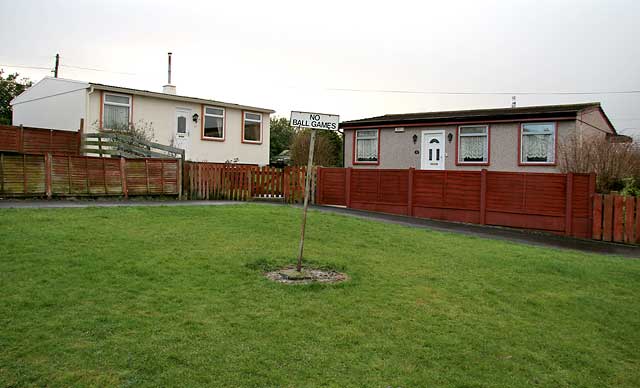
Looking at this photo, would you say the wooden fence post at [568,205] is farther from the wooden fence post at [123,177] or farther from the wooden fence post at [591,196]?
the wooden fence post at [123,177]

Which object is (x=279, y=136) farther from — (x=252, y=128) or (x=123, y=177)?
(x=123, y=177)

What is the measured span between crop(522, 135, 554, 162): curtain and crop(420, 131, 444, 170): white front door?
11.2 feet

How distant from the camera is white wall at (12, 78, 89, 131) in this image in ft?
74.8

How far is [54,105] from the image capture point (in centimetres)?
2472

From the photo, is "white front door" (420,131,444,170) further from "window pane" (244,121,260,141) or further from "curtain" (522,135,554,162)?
"window pane" (244,121,260,141)

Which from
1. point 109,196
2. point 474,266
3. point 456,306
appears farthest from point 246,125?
point 456,306

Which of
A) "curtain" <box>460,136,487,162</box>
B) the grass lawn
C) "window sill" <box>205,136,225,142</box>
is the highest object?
"window sill" <box>205,136,225,142</box>

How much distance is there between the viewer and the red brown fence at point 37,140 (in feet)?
63.1

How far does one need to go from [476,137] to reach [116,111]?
15405 millimetres

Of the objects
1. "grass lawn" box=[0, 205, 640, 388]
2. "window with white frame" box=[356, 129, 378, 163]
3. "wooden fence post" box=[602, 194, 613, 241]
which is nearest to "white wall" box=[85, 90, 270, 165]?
"window with white frame" box=[356, 129, 378, 163]

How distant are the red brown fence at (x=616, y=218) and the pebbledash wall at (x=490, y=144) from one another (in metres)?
5.26

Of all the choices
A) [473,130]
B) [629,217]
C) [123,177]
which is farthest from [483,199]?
[123,177]

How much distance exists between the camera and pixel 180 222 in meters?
11.1

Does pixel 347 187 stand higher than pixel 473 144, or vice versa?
pixel 473 144
